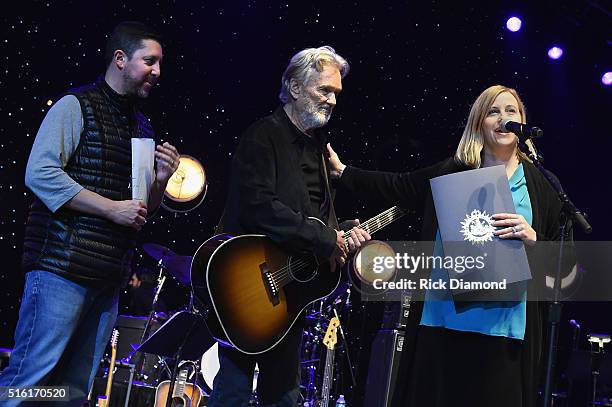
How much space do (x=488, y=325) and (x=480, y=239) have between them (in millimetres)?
353

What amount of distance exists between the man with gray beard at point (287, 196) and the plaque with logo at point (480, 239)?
1.74 ft

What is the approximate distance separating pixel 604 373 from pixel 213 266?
269 inches

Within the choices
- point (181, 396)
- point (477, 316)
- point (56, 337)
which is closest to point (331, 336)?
point (181, 396)

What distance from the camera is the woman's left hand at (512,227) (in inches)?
106

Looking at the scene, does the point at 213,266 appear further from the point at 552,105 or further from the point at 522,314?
the point at 552,105

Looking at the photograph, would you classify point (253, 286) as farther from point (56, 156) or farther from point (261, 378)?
point (56, 156)

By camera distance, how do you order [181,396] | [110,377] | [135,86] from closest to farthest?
[135,86] → [110,377] → [181,396]

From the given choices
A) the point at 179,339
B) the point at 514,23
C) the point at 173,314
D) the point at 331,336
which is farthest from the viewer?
the point at 514,23

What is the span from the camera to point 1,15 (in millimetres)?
5488

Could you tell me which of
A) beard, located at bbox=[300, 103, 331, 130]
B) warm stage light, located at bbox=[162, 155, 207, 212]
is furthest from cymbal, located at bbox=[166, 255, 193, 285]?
beard, located at bbox=[300, 103, 331, 130]

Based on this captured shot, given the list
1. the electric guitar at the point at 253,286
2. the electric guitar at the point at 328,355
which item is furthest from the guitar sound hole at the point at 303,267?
the electric guitar at the point at 328,355

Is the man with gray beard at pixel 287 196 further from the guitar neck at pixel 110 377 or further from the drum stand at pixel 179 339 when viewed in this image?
the guitar neck at pixel 110 377

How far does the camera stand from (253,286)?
290 centimetres

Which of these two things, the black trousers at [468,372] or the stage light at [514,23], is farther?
the stage light at [514,23]
